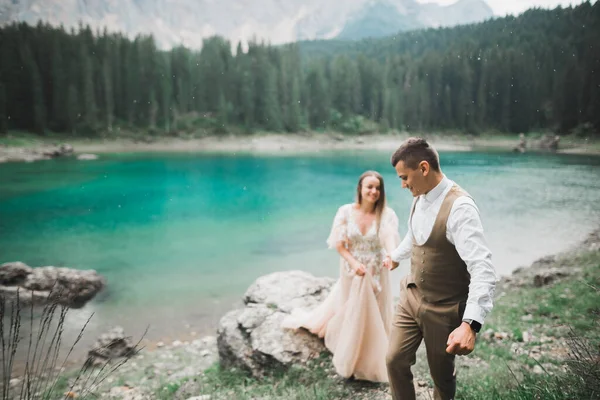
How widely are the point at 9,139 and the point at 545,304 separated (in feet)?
111

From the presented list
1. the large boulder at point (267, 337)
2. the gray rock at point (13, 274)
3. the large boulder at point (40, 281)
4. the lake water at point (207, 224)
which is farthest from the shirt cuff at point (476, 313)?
the gray rock at point (13, 274)

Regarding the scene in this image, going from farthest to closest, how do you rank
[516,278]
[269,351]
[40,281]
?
[40,281] < [516,278] < [269,351]

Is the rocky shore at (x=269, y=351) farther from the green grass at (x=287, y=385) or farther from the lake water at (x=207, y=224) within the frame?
the lake water at (x=207, y=224)

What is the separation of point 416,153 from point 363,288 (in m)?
1.68

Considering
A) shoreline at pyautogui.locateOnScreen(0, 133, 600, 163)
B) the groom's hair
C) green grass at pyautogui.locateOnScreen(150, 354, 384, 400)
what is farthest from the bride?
shoreline at pyautogui.locateOnScreen(0, 133, 600, 163)

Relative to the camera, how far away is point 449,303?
220 centimetres

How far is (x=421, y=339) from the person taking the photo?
91.9 inches

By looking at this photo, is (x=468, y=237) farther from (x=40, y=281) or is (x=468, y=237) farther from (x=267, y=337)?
(x=40, y=281)

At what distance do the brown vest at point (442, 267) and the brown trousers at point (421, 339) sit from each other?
63mm

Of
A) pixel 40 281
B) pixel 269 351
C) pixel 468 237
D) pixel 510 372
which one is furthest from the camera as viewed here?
pixel 40 281

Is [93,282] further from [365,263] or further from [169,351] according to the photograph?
[365,263]

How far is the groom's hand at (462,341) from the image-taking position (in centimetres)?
183

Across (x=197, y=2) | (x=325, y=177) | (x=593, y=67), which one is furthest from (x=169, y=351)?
(x=197, y=2)

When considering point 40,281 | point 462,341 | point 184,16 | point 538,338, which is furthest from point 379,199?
point 184,16
